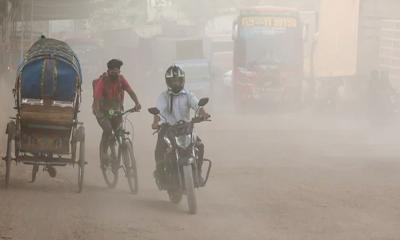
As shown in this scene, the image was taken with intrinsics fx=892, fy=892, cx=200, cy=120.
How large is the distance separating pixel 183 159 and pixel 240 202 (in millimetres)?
1549

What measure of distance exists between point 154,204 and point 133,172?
2.65 feet

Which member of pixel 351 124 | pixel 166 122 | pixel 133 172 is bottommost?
pixel 351 124

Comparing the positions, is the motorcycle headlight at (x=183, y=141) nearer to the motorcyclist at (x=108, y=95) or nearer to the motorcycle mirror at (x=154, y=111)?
the motorcycle mirror at (x=154, y=111)

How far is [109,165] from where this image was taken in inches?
492

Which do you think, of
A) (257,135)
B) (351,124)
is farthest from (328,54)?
(257,135)

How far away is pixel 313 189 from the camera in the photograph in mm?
12836

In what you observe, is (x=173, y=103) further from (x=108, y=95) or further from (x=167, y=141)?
(x=108, y=95)

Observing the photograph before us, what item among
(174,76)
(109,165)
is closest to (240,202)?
(174,76)

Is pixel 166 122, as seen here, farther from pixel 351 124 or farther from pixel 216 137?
pixel 351 124

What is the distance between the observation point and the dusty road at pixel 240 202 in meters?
9.40

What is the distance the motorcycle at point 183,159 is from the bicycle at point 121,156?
1.17 m

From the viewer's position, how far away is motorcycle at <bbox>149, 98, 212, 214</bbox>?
408 inches

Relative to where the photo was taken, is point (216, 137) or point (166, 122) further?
point (216, 137)

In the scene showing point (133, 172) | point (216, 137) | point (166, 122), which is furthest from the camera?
point (216, 137)
